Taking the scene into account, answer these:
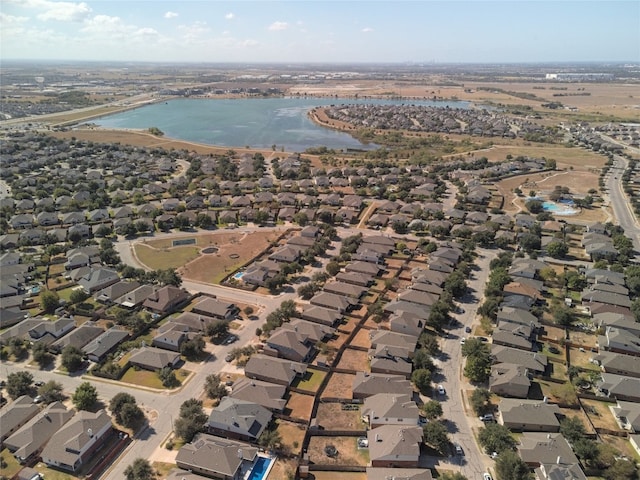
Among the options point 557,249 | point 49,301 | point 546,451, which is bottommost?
point 546,451

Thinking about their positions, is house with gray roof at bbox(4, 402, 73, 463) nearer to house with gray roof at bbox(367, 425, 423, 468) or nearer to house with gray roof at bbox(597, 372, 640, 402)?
house with gray roof at bbox(367, 425, 423, 468)

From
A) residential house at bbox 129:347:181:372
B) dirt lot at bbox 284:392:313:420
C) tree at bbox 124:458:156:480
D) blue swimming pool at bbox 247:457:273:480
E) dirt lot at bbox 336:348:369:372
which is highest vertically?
residential house at bbox 129:347:181:372

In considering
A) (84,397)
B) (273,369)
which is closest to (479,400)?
(273,369)

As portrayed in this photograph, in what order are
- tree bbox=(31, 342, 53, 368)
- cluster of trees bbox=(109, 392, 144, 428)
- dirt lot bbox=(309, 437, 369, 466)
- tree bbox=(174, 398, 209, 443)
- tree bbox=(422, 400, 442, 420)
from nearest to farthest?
dirt lot bbox=(309, 437, 369, 466), tree bbox=(174, 398, 209, 443), cluster of trees bbox=(109, 392, 144, 428), tree bbox=(422, 400, 442, 420), tree bbox=(31, 342, 53, 368)

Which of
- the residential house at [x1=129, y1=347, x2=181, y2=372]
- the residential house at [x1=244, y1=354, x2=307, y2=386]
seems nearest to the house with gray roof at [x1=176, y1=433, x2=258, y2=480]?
the residential house at [x1=244, y1=354, x2=307, y2=386]

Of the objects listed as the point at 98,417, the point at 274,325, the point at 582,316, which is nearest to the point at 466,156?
the point at 582,316

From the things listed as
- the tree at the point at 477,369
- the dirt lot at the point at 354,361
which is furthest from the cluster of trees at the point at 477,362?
the dirt lot at the point at 354,361

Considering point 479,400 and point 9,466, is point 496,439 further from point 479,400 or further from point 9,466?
point 9,466
